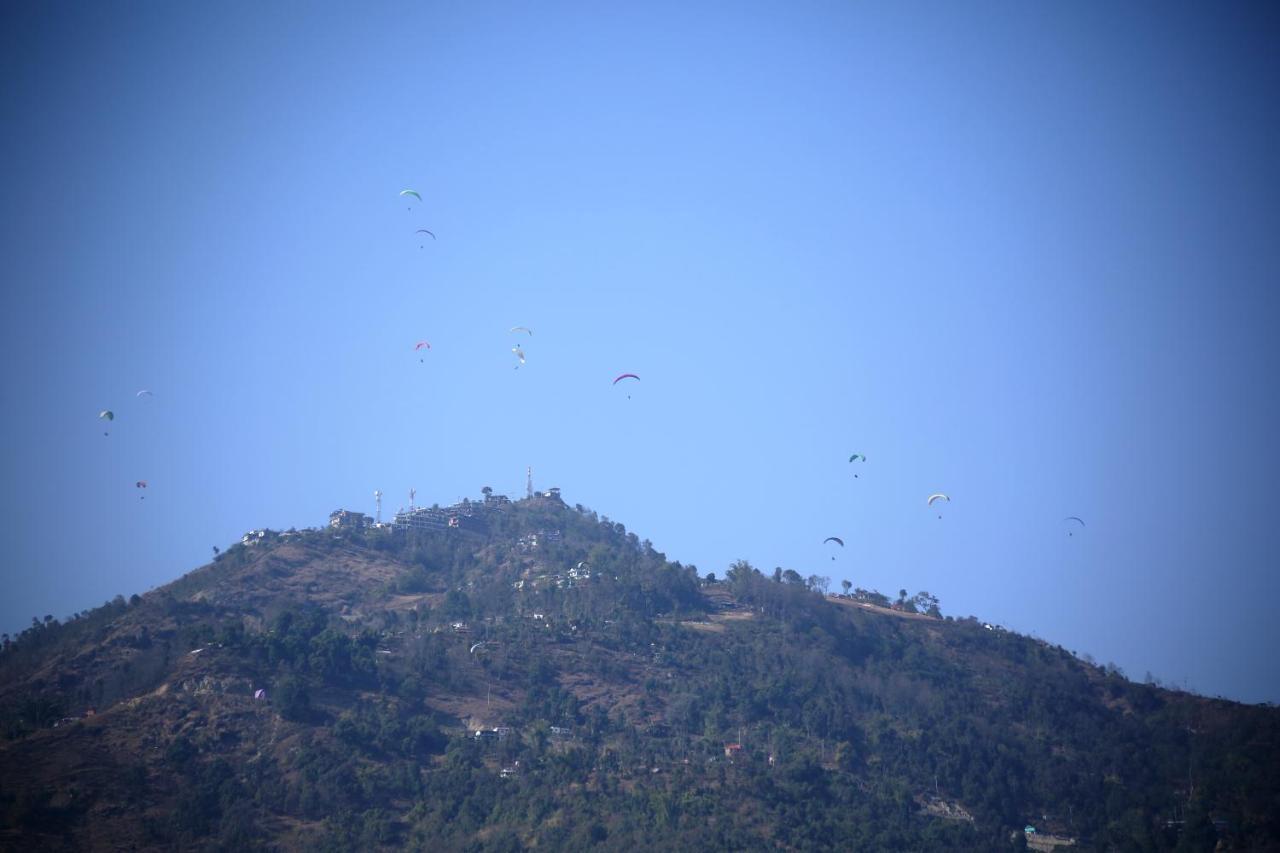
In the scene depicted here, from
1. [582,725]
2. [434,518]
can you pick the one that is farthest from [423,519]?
[582,725]

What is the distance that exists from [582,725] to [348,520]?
49.9m

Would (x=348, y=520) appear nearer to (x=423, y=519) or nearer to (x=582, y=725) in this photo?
(x=423, y=519)

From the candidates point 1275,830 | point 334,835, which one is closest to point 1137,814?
point 1275,830

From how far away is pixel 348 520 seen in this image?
120 meters

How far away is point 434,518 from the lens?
123 metres

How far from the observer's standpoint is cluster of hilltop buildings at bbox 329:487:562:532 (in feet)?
394

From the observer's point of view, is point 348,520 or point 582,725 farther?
point 348,520

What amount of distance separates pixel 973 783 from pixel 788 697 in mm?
14386

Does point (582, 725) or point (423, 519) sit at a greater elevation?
point (423, 519)

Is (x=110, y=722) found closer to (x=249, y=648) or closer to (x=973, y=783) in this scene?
(x=249, y=648)

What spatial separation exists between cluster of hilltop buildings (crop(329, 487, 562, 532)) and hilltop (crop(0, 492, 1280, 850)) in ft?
34.4

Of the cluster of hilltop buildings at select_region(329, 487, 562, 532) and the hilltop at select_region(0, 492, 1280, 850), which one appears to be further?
the cluster of hilltop buildings at select_region(329, 487, 562, 532)

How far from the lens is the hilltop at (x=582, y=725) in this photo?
63.9 meters

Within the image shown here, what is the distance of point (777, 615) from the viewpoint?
99.6 m
